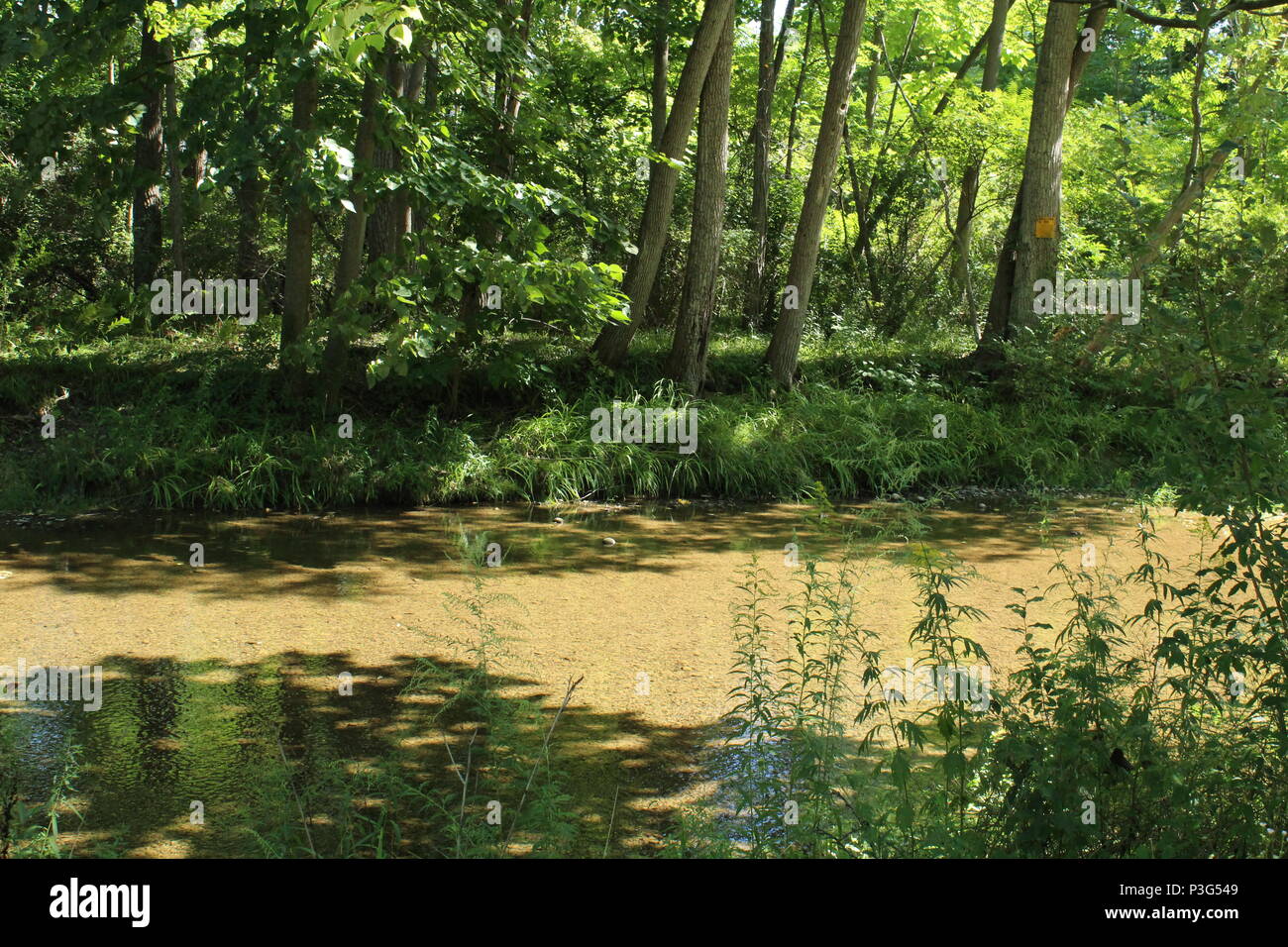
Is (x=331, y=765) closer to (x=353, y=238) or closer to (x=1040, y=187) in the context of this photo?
(x=353, y=238)

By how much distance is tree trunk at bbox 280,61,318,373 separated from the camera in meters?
10.7

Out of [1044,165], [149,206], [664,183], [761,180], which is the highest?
[761,180]

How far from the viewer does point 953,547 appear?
9836mm

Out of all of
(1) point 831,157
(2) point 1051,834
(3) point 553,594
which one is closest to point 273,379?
Answer: (3) point 553,594

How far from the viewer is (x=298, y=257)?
453 inches

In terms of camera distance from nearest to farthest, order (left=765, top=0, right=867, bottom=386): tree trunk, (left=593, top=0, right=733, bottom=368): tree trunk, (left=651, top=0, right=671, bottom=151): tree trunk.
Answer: (left=593, top=0, right=733, bottom=368): tree trunk < (left=765, top=0, right=867, bottom=386): tree trunk < (left=651, top=0, right=671, bottom=151): tree trunk

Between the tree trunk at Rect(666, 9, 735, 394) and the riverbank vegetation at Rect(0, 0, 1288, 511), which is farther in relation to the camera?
the tree trunk at Rect(666, 9, 735, 394)

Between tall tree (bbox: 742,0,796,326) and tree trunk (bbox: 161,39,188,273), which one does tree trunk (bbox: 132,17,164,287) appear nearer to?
tree trunk (bbox: 161,39,188,273)

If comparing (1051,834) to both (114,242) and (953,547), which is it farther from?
(114,242)

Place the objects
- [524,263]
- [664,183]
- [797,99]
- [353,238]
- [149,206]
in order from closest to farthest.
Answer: [524,263] → [353,238] → [664,183] → [149,206] → [797,99]

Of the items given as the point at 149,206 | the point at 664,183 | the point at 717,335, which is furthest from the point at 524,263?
the point at 149,206

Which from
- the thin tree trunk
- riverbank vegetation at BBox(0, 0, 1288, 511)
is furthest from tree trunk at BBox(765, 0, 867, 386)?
the thin tree trunk

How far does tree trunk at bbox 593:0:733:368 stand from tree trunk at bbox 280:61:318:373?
3424mm

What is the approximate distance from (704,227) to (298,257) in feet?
15.0
